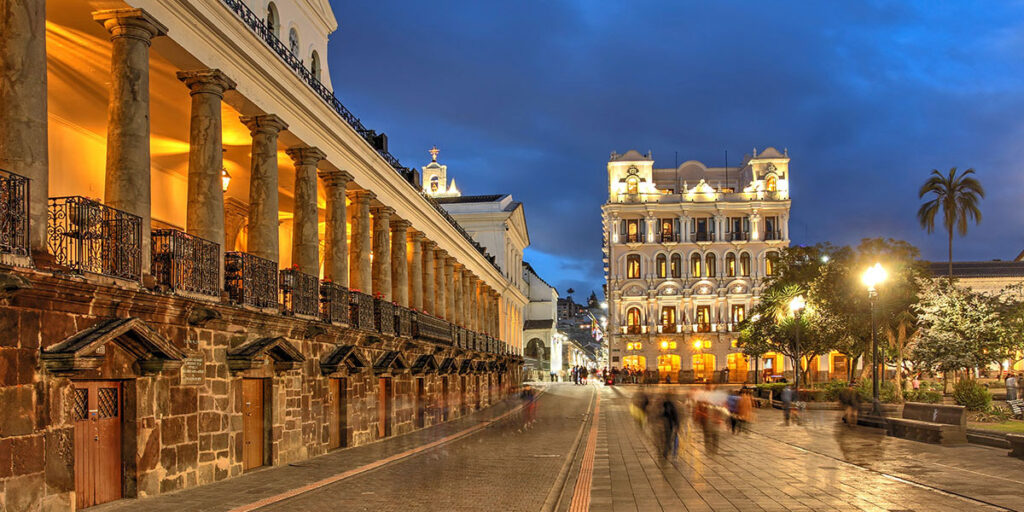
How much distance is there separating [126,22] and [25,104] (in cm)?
318

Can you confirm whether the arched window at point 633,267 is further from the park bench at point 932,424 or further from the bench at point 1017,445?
the bench at point 1017,445

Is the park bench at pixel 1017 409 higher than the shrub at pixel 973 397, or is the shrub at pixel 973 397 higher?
the shrub at pixel 973 397

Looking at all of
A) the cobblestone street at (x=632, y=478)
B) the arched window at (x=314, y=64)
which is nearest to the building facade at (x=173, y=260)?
the arched window at (x=314, y=64)

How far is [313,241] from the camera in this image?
21.7 metres

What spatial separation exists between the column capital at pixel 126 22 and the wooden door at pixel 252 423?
6.79 meters

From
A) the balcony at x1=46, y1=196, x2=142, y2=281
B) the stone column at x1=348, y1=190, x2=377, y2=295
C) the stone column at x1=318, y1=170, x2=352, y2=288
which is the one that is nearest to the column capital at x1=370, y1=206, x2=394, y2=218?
the stone column at x1=348, y1=190, x2=377, y2=295

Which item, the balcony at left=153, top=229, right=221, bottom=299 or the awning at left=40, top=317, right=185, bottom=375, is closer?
the awning at left=40, top=317, right=185, bottom=375

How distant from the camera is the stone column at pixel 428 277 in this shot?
38.7 m

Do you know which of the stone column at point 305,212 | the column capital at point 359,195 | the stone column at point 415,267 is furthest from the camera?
the stone column at point 415,267

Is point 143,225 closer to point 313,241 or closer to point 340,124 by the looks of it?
point 313,241

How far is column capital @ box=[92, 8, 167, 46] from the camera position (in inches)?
533

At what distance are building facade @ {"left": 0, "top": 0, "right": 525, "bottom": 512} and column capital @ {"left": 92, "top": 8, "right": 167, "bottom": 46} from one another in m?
0.02

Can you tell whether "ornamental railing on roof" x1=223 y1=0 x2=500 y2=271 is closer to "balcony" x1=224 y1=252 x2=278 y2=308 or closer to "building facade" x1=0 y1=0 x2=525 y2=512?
"building facade" x1=0 y1=0 x2=525 y2=512

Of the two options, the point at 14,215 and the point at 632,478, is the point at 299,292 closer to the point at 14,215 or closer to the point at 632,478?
the point at 632,478
